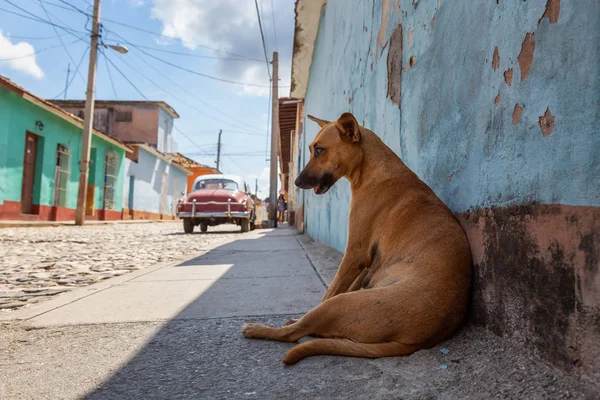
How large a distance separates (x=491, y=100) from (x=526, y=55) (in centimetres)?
25

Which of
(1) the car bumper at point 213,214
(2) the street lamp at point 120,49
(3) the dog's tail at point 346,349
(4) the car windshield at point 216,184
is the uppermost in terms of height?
(2) the street lamp at point 120,49

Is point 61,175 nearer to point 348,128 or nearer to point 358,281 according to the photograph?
point 348,128

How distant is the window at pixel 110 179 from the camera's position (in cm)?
2102

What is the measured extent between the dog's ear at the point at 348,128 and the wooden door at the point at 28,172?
1523 centimetres

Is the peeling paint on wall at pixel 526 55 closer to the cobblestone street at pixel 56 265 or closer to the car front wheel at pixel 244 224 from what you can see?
the cobblestone street at pixel 56 265

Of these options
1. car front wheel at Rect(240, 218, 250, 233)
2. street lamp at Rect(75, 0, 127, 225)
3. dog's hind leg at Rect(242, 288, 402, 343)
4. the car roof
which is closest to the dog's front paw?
dog's hind leg at Rect(242, 288, 402, 343)

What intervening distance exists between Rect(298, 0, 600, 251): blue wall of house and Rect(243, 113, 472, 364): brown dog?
0.24 metres

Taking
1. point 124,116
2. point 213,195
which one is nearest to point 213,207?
point 213,195

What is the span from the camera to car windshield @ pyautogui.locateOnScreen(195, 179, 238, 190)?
12914 mm

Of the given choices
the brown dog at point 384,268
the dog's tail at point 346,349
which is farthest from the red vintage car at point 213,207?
the dog's tail at point 346,349

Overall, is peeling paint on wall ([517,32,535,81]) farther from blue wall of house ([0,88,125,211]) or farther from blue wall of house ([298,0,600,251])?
blue wall of house ([0,88,125,211])

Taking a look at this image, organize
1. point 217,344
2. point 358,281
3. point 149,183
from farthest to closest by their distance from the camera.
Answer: point 149,183, point 358,281, point 217,344

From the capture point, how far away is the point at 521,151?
145 cm

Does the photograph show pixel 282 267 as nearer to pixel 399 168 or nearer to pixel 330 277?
pixel 330 277
